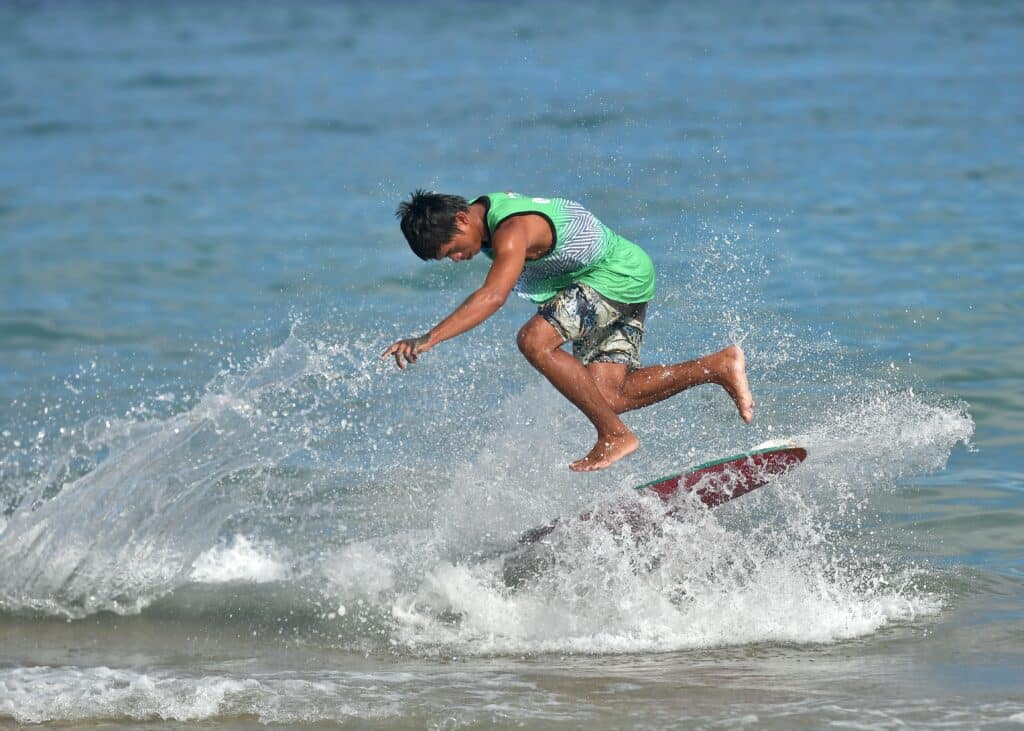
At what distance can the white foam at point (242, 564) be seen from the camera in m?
7.63

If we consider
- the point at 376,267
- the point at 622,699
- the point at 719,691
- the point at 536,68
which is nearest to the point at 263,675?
the point at 622,699

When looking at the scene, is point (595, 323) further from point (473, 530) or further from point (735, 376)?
point (473, 530)

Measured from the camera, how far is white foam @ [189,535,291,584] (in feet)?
25.0

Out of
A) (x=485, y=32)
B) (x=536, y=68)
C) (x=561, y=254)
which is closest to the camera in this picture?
(x=561, y=254)

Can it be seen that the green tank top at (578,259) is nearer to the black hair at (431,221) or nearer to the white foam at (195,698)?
the black hair at (431,221)

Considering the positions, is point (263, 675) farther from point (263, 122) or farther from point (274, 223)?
point (263, 122)

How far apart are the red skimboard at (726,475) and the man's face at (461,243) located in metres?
1.52

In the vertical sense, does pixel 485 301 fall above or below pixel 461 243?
below

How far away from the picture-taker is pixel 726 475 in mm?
7086

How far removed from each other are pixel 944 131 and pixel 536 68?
1047 centimetres

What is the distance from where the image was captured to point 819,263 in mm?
13633

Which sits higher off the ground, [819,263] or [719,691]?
[819,263]

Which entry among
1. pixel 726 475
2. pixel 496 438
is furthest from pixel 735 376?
pixel 496 438

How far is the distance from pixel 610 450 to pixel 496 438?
143 cm
